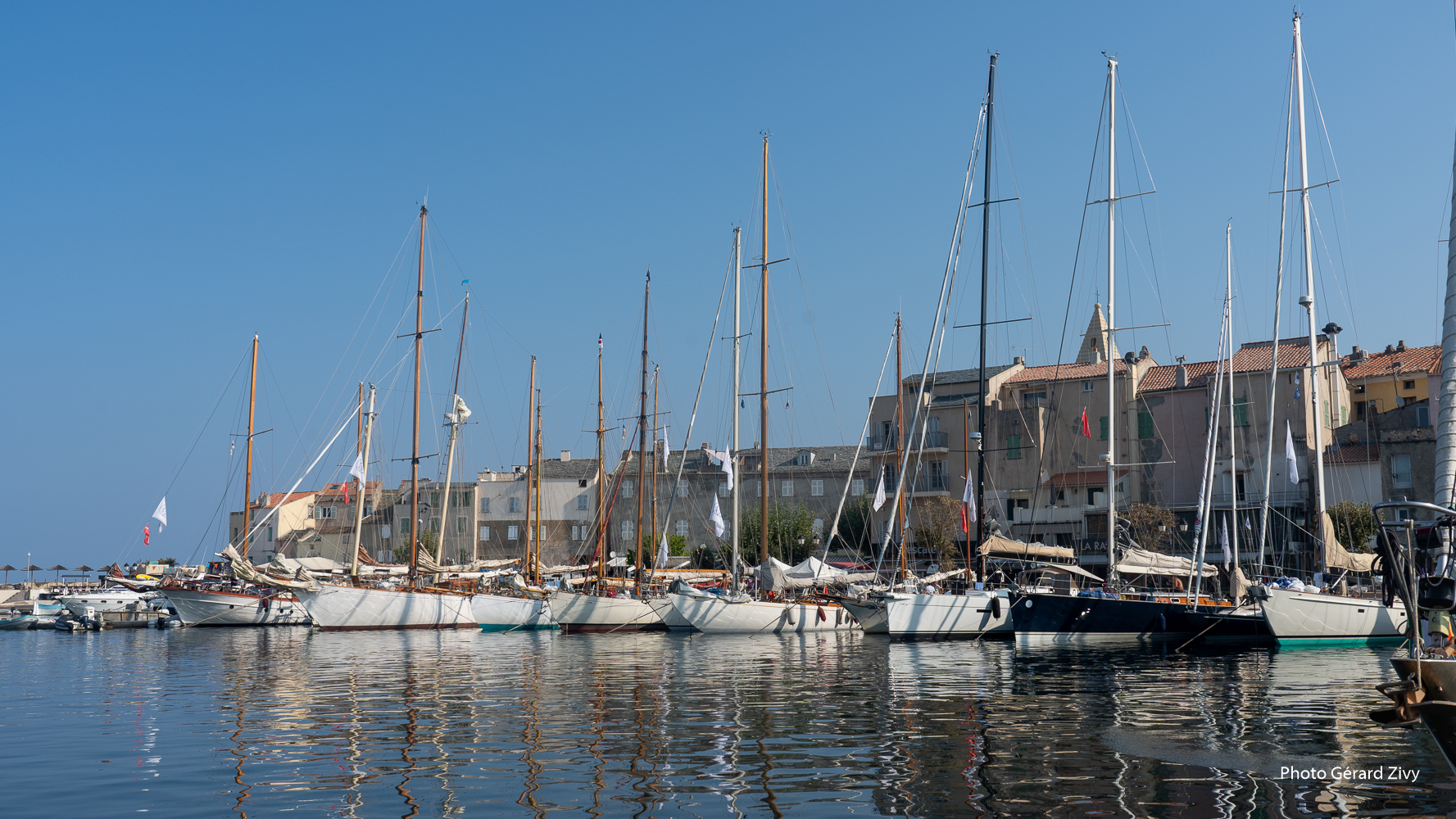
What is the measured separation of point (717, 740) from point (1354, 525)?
49.7 m

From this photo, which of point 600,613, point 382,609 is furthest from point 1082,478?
point 382,609

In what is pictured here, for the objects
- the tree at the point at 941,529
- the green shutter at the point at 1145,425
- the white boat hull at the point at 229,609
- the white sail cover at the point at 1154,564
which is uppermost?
the green shutter at the point at 1145,425

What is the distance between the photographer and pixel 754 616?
150ft

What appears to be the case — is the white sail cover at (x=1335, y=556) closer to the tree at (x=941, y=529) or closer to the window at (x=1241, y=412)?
the window at (x=1241, y=412)

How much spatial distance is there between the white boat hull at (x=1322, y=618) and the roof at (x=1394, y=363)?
38.1 metres

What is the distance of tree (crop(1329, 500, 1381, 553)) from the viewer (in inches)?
2112

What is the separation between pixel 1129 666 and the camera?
28.5m

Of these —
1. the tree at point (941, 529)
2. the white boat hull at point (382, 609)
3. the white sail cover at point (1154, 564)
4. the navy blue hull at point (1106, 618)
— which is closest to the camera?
the navy blue hull at point (1106, 618)

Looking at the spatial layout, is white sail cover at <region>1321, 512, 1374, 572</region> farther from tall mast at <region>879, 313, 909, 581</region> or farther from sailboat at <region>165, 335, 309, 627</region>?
sailboat at <region>165, 335, 309, 627</region>

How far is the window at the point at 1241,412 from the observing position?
63469 millimetres

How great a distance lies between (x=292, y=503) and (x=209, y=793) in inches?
3967

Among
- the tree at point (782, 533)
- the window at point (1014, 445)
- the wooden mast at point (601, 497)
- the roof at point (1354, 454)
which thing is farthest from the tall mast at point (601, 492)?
the roof at point (1354, 454)

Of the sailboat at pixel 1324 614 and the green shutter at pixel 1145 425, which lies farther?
the green shutter at pixel 1145 425

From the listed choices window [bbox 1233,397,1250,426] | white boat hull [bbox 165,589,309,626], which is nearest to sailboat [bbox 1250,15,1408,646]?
window [bbox 1233,397,1250,426]
